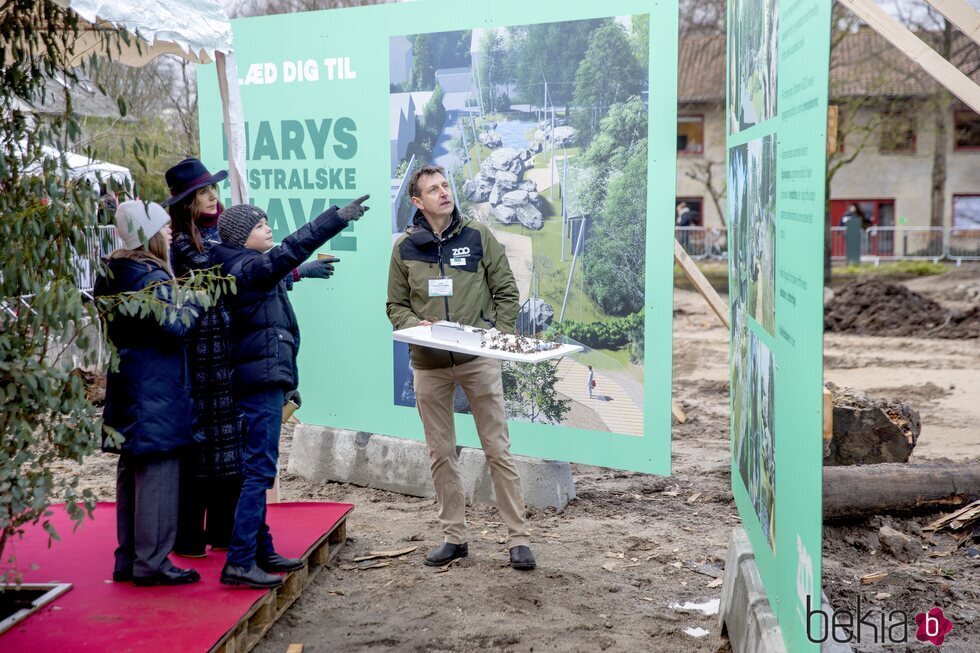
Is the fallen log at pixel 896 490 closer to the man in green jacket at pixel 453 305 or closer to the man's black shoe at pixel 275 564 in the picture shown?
the man in green jacket at pixel 453 305

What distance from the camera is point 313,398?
24.8 feet

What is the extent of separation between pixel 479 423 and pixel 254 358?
1374mm

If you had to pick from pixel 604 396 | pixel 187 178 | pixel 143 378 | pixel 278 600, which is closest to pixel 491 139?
pixel 604 396

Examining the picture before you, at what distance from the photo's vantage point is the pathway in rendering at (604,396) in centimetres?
620

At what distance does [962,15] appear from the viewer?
17.0 feet

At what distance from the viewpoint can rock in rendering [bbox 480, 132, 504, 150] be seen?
6503 mm

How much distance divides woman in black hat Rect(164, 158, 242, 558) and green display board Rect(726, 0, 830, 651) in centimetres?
229

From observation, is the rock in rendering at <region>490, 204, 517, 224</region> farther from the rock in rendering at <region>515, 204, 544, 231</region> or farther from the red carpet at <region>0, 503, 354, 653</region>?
the red carpet at <region>0, 503, 354, 653</region>

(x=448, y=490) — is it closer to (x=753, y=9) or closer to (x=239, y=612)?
(x=239, y=612)

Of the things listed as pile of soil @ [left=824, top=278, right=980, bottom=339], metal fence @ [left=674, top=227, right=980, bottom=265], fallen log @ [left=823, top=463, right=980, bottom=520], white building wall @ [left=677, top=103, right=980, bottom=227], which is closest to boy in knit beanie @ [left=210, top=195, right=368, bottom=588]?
fallen log @ [left=823, top=463, right=980, bottom=520]

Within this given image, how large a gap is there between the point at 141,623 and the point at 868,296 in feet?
49.6

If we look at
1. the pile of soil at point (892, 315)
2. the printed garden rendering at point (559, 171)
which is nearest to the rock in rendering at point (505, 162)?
the printed garden rendering at point (559, 171)

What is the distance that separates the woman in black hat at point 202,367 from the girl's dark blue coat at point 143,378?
0.22 meters

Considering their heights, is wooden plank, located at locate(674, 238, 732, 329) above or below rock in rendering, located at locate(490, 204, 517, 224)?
below
